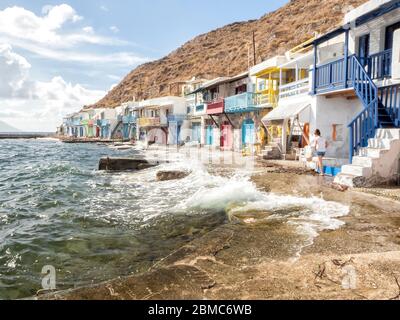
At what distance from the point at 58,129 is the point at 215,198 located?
439 ft

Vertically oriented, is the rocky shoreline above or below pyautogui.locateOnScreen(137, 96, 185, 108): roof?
below

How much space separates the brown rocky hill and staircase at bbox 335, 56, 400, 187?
39329 mm

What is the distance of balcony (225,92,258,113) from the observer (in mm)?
27000

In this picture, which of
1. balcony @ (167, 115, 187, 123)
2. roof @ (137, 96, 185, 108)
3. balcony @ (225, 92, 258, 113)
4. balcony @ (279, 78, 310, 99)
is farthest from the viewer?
roof @ (137, 96, 185, 108)

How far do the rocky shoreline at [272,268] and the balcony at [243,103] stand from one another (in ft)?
69.2

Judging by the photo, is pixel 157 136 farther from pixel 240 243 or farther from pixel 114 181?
pixel 240 243

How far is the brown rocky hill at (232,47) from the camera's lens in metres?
73.7

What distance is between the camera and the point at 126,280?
13.3 ft

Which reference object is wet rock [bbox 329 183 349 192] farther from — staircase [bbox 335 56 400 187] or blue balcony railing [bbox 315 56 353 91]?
blue balcony railing [bbox 315 56 353 91]

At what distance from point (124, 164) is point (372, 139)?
13.8 metres

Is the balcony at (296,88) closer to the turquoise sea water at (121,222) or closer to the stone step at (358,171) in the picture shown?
the turquoise sea water at (121,222)

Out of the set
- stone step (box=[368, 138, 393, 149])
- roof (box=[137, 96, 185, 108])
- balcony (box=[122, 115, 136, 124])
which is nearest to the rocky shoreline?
stone step (box=[368, 138, 393, 149])

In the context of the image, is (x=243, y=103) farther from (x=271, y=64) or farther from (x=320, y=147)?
(x=320, y=147)
